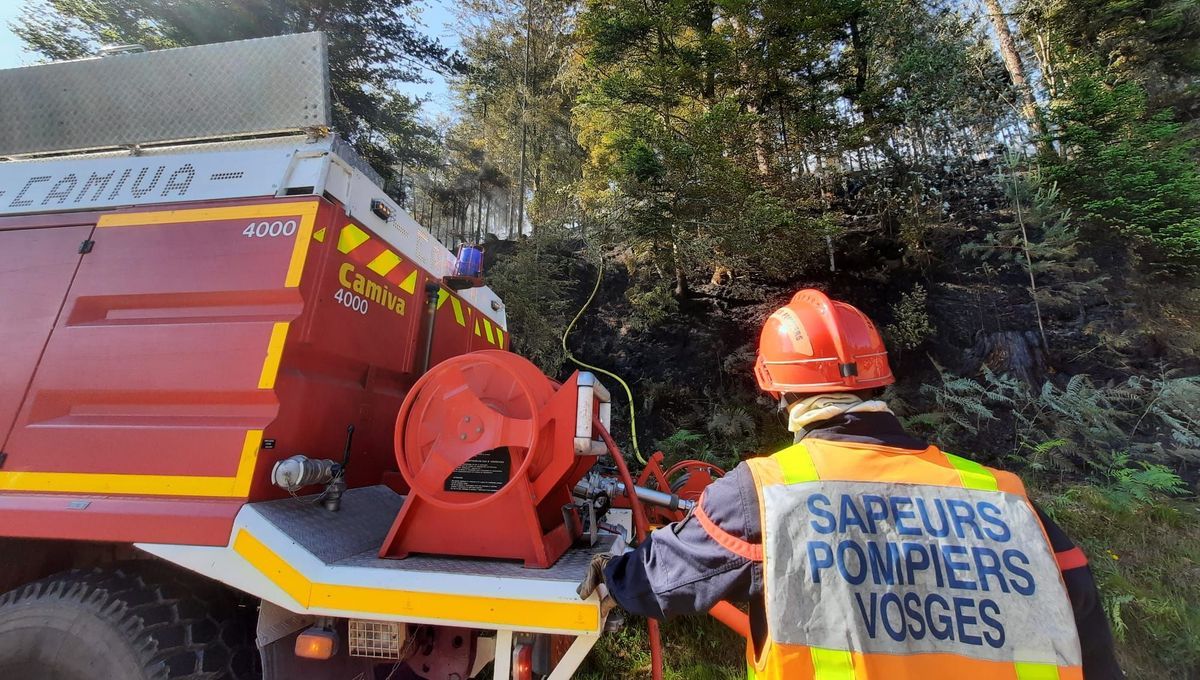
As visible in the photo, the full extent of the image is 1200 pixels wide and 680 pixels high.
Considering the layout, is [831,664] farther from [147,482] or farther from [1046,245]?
[1046,245]

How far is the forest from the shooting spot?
5102 mm

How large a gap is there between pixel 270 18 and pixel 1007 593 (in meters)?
14.1

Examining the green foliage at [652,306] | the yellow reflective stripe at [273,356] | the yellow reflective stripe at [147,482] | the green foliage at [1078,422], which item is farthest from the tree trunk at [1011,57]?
the yellow reflective stripe at [147,482]

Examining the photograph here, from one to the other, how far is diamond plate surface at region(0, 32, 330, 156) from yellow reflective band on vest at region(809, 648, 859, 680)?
9.54 ft

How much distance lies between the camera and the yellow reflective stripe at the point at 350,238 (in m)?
2.29

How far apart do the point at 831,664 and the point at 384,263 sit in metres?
2.58

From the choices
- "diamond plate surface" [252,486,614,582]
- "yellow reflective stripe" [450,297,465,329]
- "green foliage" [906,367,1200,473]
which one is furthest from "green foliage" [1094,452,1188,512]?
"yellow reflective stripe" [450,297,465,329]

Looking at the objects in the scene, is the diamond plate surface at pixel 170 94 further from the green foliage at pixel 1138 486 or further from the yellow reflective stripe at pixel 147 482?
the green foliage at pixel 1138 486

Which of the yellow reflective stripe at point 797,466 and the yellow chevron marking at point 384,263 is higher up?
the yellow chevron marking at point 384,263

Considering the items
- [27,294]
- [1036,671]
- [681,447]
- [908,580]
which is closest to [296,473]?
[27,294]

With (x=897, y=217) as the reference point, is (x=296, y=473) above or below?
below

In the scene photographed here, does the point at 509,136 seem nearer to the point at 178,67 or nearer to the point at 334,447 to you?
the point at 178,67

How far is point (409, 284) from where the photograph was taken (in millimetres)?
2904

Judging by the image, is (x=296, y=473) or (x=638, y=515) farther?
(x=638, y=515)
